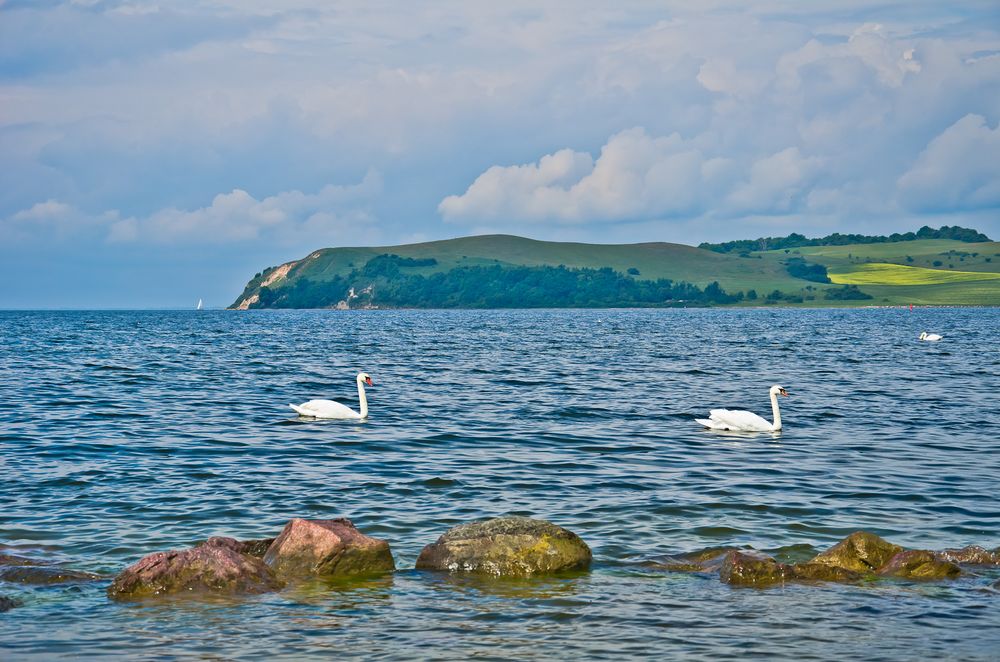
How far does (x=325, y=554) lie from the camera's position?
13.6 metres

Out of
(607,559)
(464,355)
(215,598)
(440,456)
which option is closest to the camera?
(215,598)

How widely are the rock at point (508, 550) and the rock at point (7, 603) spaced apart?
4.88 m

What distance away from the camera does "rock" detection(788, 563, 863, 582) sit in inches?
525

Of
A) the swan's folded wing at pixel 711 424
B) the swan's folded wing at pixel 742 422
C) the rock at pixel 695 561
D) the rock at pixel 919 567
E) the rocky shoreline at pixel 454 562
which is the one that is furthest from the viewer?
the swan's folded wing at pixel 711 424

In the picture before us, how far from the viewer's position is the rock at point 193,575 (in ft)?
41.3

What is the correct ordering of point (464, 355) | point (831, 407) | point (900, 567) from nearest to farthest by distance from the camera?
point (900, 567) < point (831, 407) < point (464, 355)

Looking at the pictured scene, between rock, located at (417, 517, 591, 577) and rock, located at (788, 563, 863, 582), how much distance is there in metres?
2.72

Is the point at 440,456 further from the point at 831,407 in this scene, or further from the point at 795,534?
the point at 831,407

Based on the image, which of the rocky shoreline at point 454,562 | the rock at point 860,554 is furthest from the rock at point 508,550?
the rock at point 860,554

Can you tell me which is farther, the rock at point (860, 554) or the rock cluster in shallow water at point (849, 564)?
the rock at point (860, 554)

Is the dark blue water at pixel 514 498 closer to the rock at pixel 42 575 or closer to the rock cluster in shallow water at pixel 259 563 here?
the rock at pixel 42 575

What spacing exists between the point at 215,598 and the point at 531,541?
4096mm

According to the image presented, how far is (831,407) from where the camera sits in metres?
33.8

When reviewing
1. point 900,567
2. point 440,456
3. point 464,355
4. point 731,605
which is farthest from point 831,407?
point 464,355
